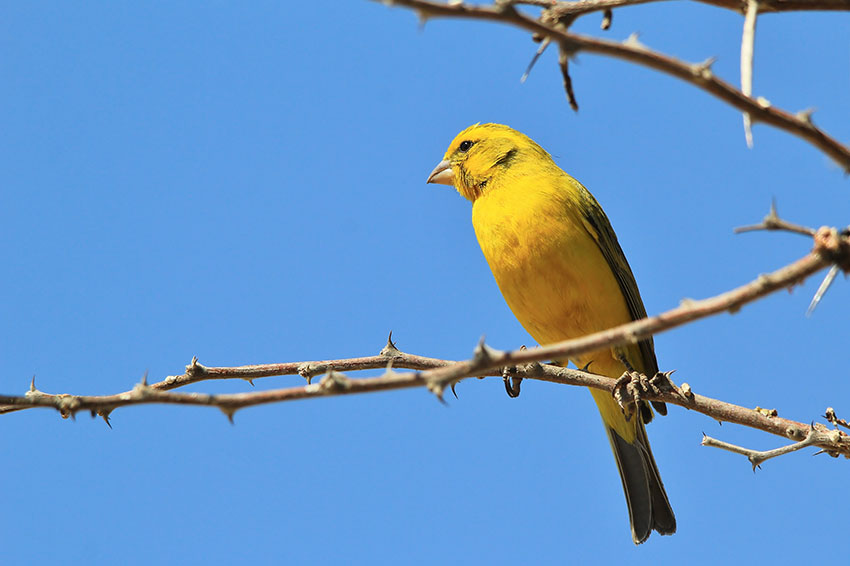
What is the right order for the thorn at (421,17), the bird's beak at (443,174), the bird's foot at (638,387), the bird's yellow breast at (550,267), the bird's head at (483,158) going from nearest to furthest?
1. the thorn at (421,17)
2. the bird's foot at (638,387)
3. the bird's yellow breast at (550,267)
4. the bird's head at (483,158)
5. the bird's beak at (443,174)

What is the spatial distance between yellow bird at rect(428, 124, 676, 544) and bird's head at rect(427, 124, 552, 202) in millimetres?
10

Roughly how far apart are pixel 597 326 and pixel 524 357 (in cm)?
406

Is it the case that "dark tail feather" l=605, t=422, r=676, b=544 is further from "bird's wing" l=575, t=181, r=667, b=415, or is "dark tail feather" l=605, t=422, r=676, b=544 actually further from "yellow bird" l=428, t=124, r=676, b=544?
"bird's wing" l=575, t=181, r=667, b=415

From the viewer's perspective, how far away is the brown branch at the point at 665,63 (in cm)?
152

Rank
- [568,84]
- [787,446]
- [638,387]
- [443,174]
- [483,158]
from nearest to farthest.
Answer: [568,84]
[787,446]
[638,387]
[483,158]
[443,174]

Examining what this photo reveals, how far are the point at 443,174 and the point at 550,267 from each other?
5.46 ft

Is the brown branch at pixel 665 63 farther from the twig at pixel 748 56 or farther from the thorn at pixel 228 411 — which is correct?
the thorn at pixel 228 411

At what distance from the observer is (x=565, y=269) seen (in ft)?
17.6

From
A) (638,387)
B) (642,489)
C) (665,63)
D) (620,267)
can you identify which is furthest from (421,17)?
(642,489)

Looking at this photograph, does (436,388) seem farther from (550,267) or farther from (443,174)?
(443,174)

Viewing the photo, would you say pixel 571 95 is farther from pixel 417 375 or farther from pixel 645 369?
pixel 645 369

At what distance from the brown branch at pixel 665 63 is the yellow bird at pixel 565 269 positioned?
3.77m

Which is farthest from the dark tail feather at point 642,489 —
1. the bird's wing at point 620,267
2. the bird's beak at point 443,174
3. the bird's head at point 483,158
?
the bird's beak at point 443,174

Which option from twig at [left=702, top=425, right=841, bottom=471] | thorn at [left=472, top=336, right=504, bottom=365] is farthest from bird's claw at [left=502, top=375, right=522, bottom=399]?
thorn at [left=472, top=336, right=504, bottom=365]
